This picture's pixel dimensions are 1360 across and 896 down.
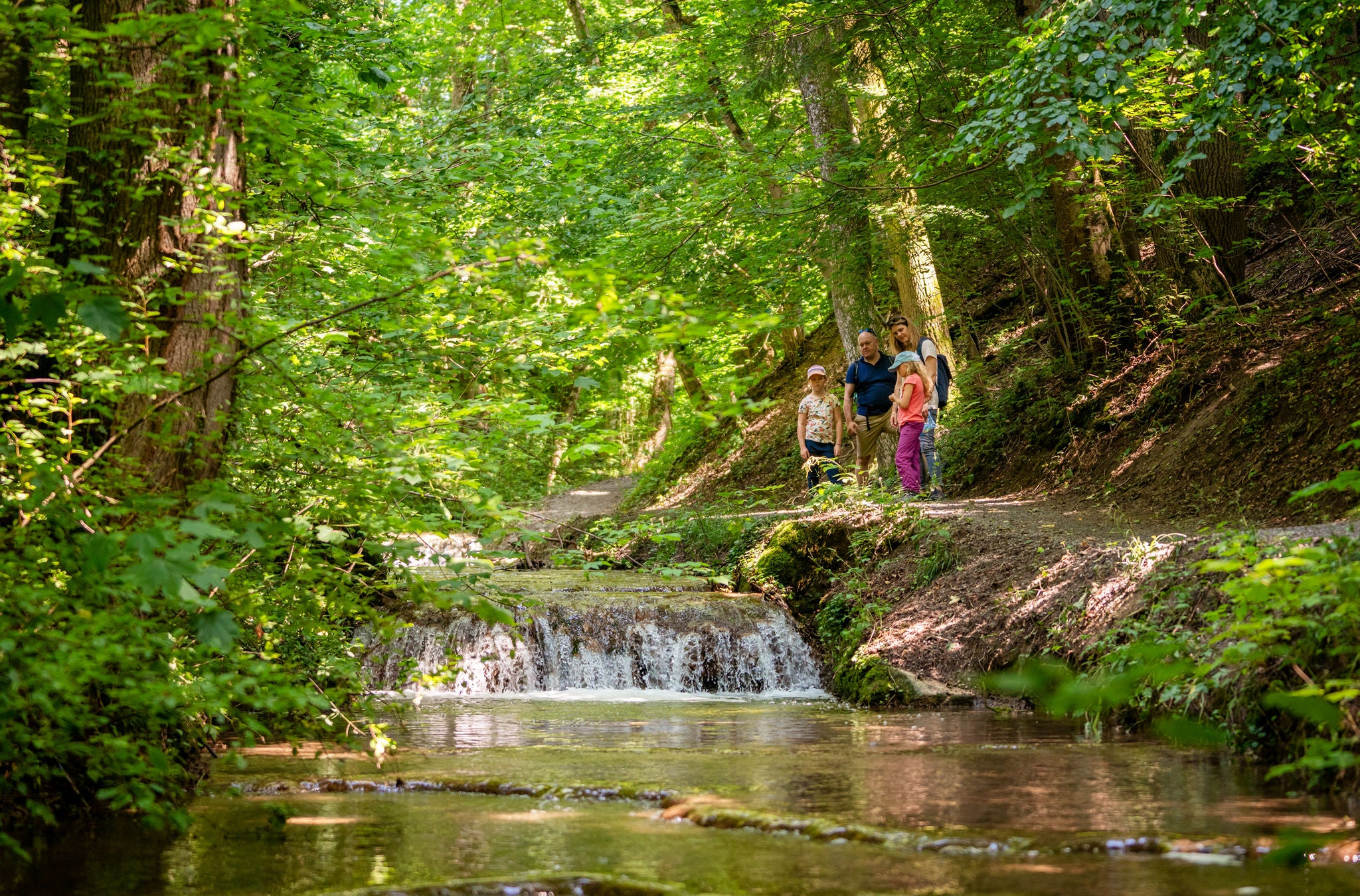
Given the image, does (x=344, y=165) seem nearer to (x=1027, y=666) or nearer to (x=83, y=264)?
(x=83, y=264)

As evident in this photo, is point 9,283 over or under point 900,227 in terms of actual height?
under

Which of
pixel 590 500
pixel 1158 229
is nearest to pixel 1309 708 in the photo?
pixel 1158 229

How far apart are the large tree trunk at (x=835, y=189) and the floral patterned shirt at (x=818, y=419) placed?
4.99 feet

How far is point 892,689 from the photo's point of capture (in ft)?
29.2

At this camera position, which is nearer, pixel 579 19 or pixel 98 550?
pixel 98 550

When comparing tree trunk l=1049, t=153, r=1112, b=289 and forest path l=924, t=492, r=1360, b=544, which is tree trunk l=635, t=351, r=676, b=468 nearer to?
tree trunk l=1049, t=153, r=1112, b=289

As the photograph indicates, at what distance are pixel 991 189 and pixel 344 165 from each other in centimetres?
744

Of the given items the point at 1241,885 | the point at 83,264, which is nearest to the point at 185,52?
the point at 83,264

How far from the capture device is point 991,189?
40.7 feet

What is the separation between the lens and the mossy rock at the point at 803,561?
12227mm

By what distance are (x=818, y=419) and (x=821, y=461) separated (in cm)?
61

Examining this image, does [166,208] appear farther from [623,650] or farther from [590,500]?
[590,500]

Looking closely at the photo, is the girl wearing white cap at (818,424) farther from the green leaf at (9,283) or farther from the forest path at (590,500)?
the green leaf at (9,283)

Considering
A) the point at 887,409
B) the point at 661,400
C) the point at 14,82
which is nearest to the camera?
the point at 14,82
